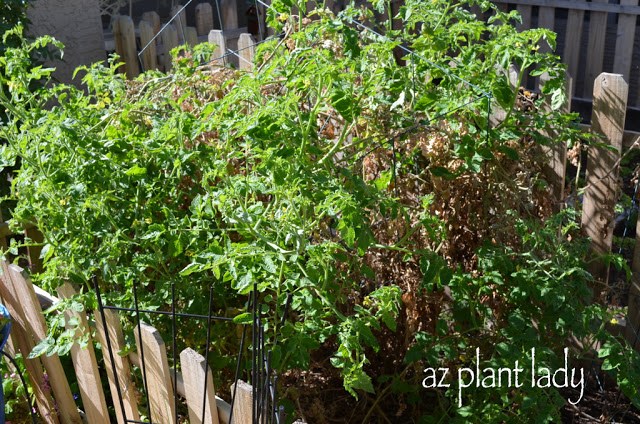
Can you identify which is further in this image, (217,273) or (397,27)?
(397,27)

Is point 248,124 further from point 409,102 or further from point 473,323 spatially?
point 473,323

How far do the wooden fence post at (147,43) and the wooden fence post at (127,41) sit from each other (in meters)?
0.09

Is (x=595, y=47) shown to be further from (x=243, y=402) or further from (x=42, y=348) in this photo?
(x=42, y=348)

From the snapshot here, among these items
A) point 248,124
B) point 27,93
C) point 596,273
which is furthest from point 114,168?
point 596,273

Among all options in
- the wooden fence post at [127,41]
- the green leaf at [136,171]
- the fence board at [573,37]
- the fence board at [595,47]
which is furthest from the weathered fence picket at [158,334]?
the fence board at [573,37]

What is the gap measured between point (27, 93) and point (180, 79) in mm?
651

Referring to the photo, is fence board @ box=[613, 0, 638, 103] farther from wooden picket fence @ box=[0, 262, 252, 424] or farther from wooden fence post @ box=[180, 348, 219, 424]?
wooden fence post @ box=[180, 348, 219, 424]

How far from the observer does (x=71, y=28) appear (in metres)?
5.38

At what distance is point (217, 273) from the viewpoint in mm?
2078

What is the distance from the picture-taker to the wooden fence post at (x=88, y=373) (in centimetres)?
255

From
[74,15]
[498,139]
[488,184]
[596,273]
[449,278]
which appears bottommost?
[596,273]

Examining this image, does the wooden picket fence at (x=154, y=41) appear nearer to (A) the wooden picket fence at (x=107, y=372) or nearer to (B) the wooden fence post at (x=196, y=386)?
(A) the wooden picket fence at (x=107, y=372)

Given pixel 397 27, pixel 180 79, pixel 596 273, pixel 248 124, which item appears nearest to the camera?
pixel 248 124

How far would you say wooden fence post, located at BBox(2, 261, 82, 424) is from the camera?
2.71 meters
